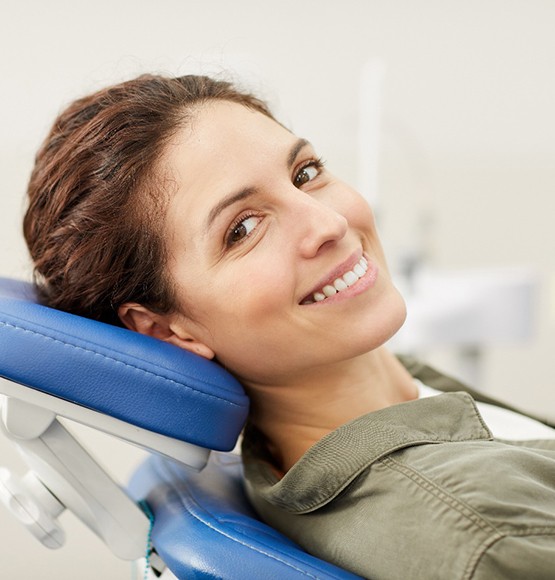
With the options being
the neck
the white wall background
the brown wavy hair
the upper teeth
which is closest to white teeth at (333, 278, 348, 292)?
the upper teeth

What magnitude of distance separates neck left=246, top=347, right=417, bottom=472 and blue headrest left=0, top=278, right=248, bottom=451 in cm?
15

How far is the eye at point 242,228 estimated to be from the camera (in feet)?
3.34

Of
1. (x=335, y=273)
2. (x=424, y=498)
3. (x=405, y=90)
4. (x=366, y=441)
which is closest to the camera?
(x=424, y=498)

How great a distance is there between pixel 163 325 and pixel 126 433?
0.67 ft

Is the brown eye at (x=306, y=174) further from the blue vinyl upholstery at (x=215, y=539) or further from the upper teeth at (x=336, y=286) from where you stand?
the blue vinyl upholstery at (x=215, y=539)

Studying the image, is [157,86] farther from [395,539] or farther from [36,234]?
[395,539]

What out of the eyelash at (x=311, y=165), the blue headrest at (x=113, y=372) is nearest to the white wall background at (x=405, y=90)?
the eyelash at (x=311, y=165)

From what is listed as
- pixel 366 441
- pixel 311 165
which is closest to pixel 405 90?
pixel 311 165

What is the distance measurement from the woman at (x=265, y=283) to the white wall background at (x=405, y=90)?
1.36 m

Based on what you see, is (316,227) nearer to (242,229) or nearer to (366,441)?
(242,229)

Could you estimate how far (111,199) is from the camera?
103 centimetres

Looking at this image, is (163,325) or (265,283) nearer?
(265,283)

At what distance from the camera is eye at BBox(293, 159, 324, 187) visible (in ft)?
3.64

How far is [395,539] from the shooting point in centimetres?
82
